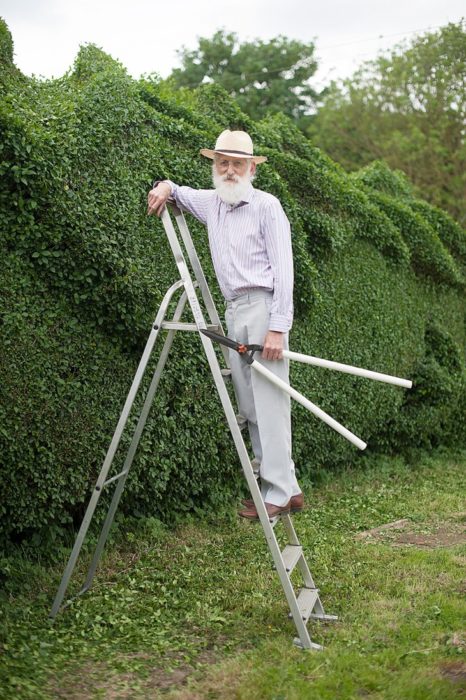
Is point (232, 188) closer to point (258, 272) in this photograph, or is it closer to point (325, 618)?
point (258, 272)

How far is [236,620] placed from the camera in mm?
4770

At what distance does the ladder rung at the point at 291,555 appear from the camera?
14.9 feet

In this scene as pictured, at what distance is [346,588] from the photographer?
5309 millimetres

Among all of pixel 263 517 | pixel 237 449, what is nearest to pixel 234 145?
pixel 237 449

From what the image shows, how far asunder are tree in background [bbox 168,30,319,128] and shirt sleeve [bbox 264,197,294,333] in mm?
32341

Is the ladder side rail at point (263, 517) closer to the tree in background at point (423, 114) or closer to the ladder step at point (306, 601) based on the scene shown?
the ladder step at point (306, 601)

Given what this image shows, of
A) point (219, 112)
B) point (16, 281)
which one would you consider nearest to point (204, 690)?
point (16, 281)

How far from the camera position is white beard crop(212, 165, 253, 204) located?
4.61 m

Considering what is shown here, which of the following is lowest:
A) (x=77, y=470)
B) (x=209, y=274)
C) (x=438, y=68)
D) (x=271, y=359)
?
(x=77, y=470)

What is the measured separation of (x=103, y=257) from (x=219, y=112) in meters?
2.97

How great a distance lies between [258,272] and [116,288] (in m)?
1.40

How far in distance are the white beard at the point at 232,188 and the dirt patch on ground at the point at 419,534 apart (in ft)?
10.3

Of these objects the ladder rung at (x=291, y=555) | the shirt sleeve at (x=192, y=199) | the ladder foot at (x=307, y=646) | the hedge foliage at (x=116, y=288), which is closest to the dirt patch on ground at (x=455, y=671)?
the ladder foot at (x=307, y=646)

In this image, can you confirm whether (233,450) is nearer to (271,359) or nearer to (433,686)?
(271,359)
